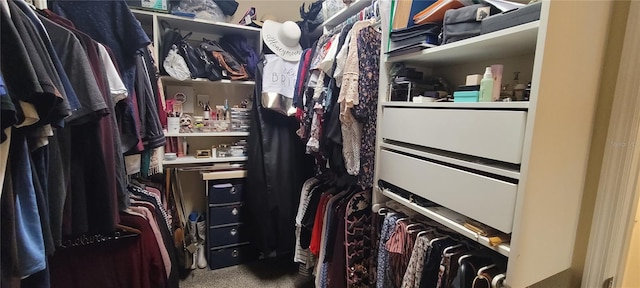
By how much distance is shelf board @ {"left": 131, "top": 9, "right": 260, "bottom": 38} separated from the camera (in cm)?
178

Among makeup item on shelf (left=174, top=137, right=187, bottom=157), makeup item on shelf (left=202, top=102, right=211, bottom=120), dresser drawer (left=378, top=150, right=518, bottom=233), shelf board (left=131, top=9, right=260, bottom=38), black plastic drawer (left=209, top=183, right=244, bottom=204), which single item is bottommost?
black plastic drawer (left=209, top=183, right=244, bottom=204)

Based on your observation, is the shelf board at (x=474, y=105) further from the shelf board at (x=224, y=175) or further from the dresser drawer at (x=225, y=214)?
the dresser drawer at (x=225, y=214)

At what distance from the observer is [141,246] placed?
1428 mm

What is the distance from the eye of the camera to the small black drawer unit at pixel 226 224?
6.66ft

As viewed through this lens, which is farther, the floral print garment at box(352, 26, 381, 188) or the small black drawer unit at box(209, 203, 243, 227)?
the small black drawer unit at box(209, 203, 243, 227)

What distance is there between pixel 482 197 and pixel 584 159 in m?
0.39

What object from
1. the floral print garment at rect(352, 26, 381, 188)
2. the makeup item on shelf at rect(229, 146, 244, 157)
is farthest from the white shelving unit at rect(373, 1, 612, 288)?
the makeup item on shelf at rect(229, 146, 244, 157)

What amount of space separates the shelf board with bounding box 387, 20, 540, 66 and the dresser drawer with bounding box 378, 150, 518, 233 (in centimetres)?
40

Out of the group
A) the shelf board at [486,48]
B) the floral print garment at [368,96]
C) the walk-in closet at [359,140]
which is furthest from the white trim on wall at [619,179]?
the floral print garment at [368,96]

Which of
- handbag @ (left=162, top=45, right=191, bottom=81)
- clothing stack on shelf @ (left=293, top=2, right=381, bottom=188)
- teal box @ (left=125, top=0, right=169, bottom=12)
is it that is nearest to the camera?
clothing stack on shelf @ (left=293, top=2, right=381, bottom=188)

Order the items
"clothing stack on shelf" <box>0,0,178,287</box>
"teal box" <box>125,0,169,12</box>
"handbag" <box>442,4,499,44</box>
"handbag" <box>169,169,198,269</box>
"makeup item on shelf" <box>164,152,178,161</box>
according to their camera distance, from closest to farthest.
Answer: "clothing stack on shelf" <box>0,0,178,287</box>, "handbag" <box>442,4,499,44</box>, "teal box" <box>125,0,169,12</box>, "makeup item on shelf" <box>164,152,178,161</box>, "handbag" <box>169,169,198,269</box>

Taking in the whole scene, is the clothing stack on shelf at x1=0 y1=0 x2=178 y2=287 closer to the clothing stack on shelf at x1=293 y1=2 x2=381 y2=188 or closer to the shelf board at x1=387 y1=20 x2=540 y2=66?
the clothing stack on shelf at x1=293 y1=2 x2=381 y2=188

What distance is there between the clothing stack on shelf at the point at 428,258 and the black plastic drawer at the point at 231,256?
3.89 ft

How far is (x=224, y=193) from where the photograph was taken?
2033 mm
